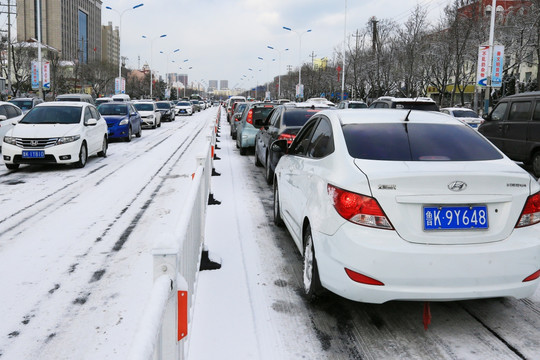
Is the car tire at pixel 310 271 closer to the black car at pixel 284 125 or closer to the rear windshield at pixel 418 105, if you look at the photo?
the black car at pixel 284 125

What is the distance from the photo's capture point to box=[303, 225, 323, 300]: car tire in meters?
4.14

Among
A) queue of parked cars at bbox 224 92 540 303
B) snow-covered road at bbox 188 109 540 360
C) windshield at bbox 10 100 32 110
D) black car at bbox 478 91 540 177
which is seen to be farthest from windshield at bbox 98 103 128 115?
queue of parked cars at bbox 224 92 540 303

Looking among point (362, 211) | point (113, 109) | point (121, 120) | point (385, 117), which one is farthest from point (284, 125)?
point (113, 109)

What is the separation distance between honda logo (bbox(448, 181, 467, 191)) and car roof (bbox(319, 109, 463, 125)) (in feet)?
4.17

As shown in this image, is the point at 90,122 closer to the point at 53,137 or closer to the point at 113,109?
the point at 53,137

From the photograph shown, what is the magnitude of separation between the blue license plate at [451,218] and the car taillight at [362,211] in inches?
10.5

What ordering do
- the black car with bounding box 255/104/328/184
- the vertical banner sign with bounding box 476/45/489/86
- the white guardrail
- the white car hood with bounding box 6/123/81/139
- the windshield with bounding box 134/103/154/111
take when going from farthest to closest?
the windshield with bounding box 134/103/154/111 → the vertical banner sign with bounding box 476/45/489/86 → the white car hood with bounding box 6/123/81/139 → the black car with bounding box 255/104/328/184 → the white guardrail

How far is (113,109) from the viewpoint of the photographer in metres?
21.2

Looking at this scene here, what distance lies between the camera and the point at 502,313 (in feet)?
14.1

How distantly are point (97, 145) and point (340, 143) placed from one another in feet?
36.5

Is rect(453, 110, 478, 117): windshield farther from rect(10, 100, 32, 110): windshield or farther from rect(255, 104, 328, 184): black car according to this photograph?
rect(10, 100, 32, 110): windshield

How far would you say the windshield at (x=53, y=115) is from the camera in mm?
12820

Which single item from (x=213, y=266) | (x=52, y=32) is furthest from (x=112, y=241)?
(x=52, y=32)

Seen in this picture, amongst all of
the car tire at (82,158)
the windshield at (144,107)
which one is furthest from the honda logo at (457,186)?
the windshield at (144,107)
